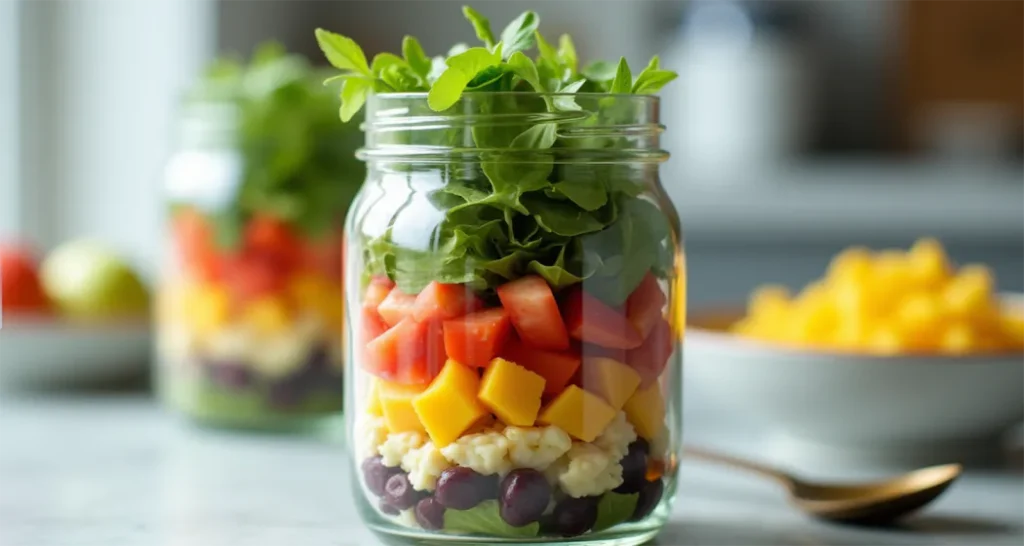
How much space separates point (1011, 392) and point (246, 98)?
0.73m

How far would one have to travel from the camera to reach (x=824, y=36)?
3252 mm

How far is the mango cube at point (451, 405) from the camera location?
703 mm

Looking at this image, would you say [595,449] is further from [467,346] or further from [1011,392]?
[1011,392]

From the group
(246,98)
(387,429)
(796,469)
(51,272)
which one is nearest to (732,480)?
(796,469)

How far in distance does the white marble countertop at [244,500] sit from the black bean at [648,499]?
0.21 ft

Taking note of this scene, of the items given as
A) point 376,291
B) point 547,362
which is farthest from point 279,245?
point 547,362

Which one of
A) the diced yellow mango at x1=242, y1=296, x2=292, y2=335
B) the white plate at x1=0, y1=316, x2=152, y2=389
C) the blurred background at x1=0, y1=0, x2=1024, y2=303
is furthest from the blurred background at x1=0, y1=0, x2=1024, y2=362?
the diced yellow mango at x1=242, y1=296, x2=292, y2=335

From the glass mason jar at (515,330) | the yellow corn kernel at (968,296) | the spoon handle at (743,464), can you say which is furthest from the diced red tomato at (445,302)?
the yellow corn kernel at (968,296)

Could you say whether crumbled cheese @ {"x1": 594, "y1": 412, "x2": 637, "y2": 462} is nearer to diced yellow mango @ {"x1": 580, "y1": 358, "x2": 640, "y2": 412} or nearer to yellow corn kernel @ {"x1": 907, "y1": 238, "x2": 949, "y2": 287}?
diced yellow mango @ {"x1": 580, "y1": 358, "x2": 640, "y2": 412}

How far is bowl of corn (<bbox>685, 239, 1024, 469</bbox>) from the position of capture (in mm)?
997

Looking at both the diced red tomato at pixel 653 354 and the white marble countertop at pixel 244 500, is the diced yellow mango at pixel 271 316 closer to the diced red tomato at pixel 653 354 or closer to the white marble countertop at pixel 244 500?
the white marble countertop at pixel 244 500

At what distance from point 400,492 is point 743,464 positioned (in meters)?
0.32

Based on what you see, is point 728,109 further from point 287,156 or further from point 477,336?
point 477,336

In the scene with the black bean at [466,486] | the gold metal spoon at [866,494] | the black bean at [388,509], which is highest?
the black bean at [466,486]
